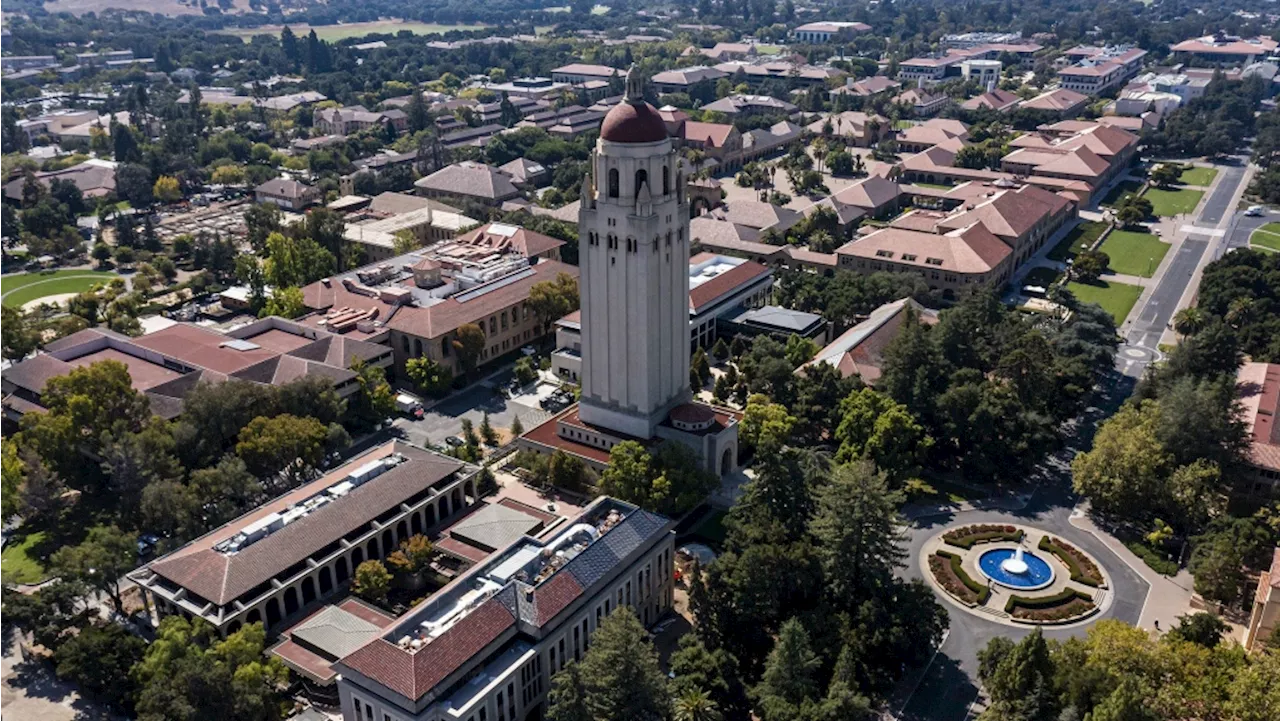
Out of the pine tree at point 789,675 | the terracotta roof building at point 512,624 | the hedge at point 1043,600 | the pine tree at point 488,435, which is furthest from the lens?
the pine tree at point 488,435

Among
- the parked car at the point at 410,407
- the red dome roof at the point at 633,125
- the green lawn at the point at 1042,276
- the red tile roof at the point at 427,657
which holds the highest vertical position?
the red dome roof at the point at 633,125

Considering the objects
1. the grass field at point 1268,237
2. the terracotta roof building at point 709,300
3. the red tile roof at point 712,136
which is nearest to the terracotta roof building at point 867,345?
the terracotta roof building at point 709,300

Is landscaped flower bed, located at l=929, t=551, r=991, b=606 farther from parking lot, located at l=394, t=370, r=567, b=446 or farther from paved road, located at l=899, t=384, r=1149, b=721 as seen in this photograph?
parking lot, located at l=394, t=370, r=567, b=446

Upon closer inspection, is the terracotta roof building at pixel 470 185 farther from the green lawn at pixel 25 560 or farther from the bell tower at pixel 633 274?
the green lawn at pixel 25 560

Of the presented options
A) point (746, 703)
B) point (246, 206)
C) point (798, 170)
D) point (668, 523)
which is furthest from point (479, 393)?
point (798, 170)

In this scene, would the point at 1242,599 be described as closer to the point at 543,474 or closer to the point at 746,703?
the point at 746,703

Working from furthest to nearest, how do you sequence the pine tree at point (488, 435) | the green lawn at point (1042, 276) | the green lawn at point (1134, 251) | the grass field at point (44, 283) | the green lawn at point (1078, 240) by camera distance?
the green lawn at point (1078, 240) < the green lawn at point (1134, 251) < the green lawn at point (1042, 276) < the grass field at point (44, 283) < the pine tree at point (488, 435)

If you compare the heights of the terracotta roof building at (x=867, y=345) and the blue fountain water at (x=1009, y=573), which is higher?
the terracotta roof building at (x=867, y=345)
